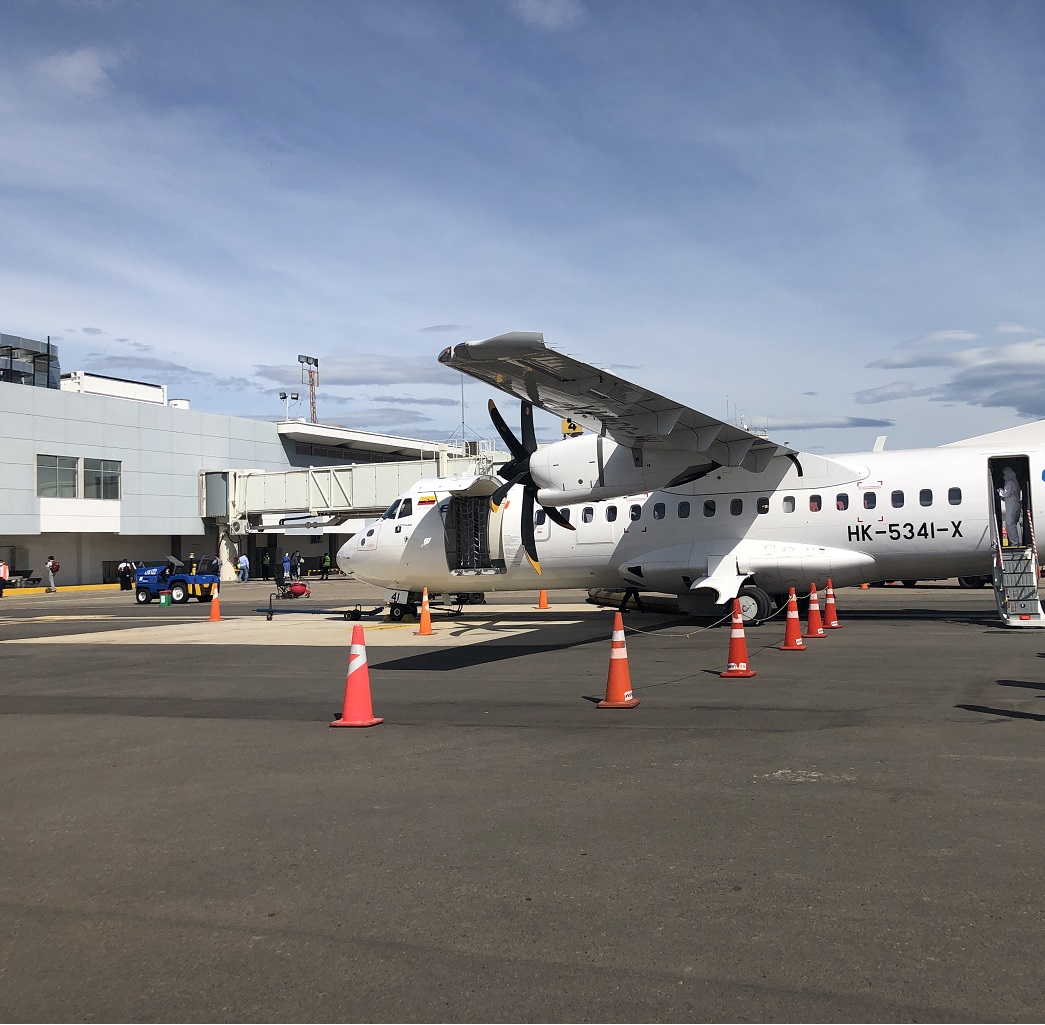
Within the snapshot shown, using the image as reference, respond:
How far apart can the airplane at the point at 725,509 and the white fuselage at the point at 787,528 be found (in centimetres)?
3

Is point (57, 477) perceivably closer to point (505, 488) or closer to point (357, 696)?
point (505, 488)

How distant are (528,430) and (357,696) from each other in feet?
36.5

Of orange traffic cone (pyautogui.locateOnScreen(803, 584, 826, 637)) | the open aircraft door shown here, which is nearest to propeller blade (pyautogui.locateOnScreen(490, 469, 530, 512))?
orange traffic cone (pyautogui.locateOnScreen(803, 584, 826, 637))

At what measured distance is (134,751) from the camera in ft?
29.3

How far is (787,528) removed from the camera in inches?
778

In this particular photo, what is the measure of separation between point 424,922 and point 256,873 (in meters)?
1.30

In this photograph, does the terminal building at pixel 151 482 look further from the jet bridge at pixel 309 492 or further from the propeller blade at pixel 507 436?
the propeller blade at pixel 507 436

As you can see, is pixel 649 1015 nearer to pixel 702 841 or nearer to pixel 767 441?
pixel 702 841

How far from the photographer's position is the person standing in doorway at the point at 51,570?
176ft

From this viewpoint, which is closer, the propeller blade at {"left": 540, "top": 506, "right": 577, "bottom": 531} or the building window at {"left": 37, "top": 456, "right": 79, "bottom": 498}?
the propeller blade at {"left": 540, "top": 506, "right": 577, "bottom": 531}

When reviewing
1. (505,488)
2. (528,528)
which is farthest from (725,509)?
(505,488)

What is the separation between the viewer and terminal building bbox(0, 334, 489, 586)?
183 ft

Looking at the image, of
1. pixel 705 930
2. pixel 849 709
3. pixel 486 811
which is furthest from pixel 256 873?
pixel 849 709

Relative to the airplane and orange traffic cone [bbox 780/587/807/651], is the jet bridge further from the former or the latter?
orange traffic cone [bbox 780/587/807/651]
